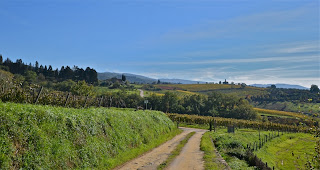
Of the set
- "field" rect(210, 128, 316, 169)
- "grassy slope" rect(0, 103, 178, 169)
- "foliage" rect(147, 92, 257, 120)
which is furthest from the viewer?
"foliage" rect(147, 92, 257, 120)

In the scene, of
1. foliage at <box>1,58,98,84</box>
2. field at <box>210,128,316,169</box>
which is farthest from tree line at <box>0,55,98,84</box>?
field at <box>210,128,316,169</box>

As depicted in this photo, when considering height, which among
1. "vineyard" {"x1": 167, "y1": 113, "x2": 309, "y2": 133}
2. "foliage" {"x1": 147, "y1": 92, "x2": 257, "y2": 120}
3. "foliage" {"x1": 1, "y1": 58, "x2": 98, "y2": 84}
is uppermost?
"foliage" {"x1": 1, "y1": 58, "x2": 98, "y2": 84}

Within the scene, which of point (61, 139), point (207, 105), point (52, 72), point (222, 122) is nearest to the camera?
point (61, 139)

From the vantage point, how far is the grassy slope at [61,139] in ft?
32.5

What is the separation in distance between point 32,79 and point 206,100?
71799 millimetres

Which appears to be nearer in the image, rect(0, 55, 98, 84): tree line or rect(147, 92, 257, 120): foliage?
rect(147, 92, 257, 120): foliage

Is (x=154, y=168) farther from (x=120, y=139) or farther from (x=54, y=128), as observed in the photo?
(x=54, y=128)

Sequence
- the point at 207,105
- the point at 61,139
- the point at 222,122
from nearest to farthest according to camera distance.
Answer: the point at 61,139
the point at 222,122
the point at 207,105

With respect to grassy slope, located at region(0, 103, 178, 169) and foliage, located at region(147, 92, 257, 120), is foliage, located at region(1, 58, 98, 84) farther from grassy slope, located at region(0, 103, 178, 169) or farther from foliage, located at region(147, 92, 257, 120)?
grassy slope, located at region(0, 103, 178, 169)

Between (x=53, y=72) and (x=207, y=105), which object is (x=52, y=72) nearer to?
(x=53, y=72)

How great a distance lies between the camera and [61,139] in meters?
12.4

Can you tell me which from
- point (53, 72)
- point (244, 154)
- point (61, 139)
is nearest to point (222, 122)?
point (244, 154)

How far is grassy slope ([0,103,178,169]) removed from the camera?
991 cm

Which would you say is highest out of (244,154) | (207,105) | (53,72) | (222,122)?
(53,72)
